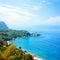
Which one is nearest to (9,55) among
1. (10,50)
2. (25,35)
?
(10,50)

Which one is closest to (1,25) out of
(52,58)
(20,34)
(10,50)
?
(20,34)

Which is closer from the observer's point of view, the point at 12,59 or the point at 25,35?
the point at 12,59

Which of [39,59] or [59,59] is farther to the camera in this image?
[59,59]

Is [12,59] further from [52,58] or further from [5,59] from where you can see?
[52,58]

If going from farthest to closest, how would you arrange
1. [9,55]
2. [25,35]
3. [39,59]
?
[25,35]
[39,59]
[9,55]

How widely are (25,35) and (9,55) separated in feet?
285

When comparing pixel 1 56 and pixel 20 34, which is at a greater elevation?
pixel 1 56

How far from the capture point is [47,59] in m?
38.4

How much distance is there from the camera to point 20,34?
9775 centimetres

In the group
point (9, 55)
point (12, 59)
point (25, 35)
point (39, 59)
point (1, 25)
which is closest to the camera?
point (12, 59)

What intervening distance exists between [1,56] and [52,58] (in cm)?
3203

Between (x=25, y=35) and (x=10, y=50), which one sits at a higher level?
(x=10, y=50)

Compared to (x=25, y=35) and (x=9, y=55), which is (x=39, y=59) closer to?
(x=9, y=55)

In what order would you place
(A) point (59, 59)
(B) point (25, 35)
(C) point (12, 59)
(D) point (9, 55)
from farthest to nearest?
(B) point (25, 35), (A) point (59, 59), (D) point (9, 55), (C) point (12, 59)
